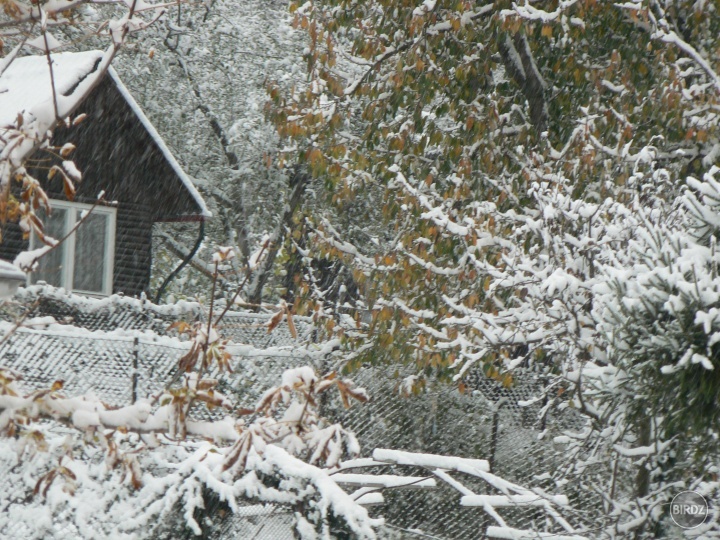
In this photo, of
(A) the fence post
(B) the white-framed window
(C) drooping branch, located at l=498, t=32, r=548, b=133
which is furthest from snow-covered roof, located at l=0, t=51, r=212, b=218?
(C) drooping branch, located at l=498, t=32, r=548, b=133

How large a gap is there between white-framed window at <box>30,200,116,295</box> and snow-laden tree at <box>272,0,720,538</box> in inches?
182

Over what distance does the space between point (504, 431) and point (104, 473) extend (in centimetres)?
488

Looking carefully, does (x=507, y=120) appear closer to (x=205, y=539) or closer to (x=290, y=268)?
(x=205, y=539)

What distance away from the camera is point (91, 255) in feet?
49.4

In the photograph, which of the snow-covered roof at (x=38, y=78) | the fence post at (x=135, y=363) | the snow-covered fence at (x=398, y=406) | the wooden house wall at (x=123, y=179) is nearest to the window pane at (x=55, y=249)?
the wooden house wall at (x=123, y=179)

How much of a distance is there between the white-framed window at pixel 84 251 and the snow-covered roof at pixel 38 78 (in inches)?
71.4

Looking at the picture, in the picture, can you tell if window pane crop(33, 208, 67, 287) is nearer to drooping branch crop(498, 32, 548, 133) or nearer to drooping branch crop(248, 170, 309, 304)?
drooping branch crop(248, 170, 309, 304)

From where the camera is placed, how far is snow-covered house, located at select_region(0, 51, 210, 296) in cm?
1428

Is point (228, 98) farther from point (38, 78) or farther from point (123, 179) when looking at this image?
point (38, 78)

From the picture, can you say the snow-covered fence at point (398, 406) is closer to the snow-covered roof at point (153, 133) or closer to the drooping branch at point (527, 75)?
the drooping branch at point (527, 75)

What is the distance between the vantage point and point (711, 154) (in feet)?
30.6

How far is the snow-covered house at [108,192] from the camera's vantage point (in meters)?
14.3

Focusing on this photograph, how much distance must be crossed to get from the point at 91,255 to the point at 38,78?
2.90m

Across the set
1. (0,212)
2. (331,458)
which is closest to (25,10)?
(0,212)
